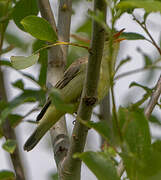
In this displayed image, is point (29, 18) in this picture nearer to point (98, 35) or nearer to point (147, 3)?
point (98, 35)

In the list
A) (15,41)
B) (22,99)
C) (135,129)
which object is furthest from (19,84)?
(135,129)

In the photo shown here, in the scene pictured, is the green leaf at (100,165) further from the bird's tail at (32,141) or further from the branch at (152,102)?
the bird's tail at (32,141)

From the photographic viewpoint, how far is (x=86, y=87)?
2.03 metres

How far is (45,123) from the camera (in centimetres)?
363

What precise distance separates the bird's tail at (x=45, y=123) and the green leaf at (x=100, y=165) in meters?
1.88

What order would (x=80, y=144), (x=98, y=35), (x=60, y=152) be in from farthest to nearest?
(x=60, y=152), (x=80, y=144), (x=98, y=35)

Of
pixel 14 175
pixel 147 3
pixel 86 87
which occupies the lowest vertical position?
pixel 14 175

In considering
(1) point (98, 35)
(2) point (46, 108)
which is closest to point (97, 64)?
(1) point (98, 35)

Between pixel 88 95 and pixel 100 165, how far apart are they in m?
0.62

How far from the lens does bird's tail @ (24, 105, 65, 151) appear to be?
3.50 m

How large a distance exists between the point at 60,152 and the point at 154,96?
859mm

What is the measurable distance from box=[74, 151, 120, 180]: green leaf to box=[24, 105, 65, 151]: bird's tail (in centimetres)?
188

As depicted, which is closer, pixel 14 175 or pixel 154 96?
pixel 154 96

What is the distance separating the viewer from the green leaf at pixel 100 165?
1476 mm
